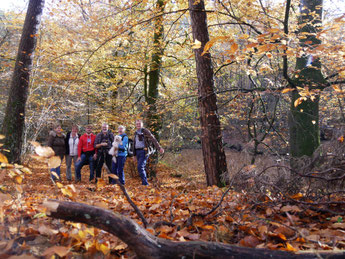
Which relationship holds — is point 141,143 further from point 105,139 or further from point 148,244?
point 148,244

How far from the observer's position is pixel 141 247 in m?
1.48

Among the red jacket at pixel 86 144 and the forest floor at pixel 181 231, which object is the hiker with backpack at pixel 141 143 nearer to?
the red jacket at pixel 86 144

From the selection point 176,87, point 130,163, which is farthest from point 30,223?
point 176,87

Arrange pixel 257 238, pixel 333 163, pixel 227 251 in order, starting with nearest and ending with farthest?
pixel 227 251 → pixel 257 238 → pixel 333 163

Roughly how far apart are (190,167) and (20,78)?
12161 millimetres

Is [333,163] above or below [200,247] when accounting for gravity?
above

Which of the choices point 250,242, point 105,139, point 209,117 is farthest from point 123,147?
point 250,242

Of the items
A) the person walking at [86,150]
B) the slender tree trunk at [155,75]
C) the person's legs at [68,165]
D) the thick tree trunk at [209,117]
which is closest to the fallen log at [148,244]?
the thick tree trunk at [209,117]

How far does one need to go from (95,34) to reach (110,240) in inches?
383

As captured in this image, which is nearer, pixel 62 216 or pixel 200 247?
pixel 200 247

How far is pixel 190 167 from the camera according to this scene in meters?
17.6

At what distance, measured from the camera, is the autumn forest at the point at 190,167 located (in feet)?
5.54

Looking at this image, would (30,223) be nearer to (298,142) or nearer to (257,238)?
(257,238)

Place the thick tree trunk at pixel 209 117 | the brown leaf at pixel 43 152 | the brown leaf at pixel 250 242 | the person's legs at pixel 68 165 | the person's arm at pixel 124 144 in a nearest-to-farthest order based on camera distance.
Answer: the brown leaf at pixel 43 152 → the brown leaf at pixel 250 242 → the thick tree trunk at pixel 209 117 → the person's arm at pixel 124 144 → the person's legs at pixel 68 165
